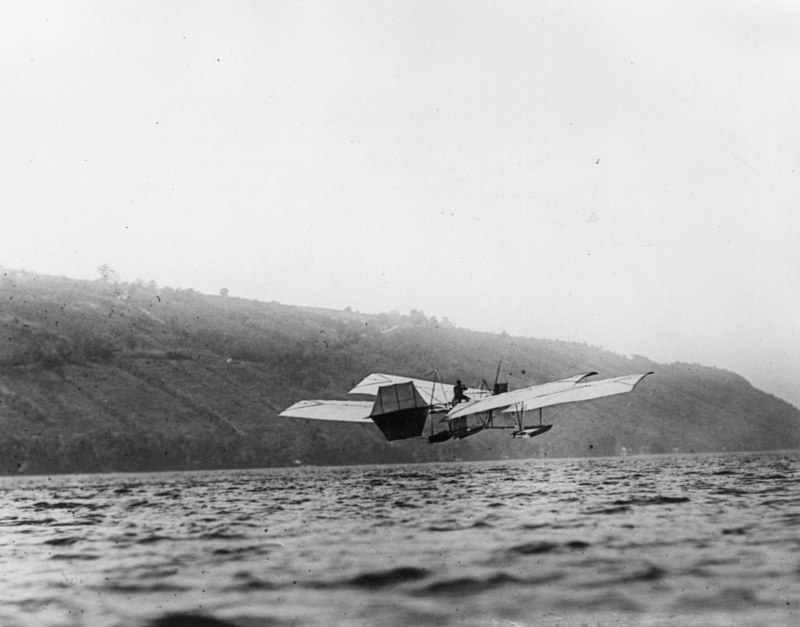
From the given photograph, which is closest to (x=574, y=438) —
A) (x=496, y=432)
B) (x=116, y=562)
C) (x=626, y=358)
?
(x=496, y=432)

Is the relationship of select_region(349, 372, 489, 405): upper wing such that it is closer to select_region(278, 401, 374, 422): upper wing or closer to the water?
select_region(278, 401, 374, 422): upper wing

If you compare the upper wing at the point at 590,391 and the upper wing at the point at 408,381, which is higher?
the upper wing at the point at 408,381

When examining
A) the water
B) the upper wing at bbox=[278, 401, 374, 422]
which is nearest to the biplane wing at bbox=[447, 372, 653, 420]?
the water

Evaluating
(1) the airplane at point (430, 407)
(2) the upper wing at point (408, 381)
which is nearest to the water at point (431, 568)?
(1) the airplane at point (430, 407)

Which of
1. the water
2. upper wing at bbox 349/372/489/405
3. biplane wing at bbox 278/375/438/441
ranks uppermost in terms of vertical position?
upper wing at bbox 349/372/489/405

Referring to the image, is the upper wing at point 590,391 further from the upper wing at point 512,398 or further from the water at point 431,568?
the water at point 431,568

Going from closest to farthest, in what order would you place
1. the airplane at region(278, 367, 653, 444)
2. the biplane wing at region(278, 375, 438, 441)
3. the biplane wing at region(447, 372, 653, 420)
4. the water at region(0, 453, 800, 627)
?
the water at region(0, 453, 800, 627)
the biplane wing at region(447, 372, 653, 420)
the airplane at region(278, 367, 653, 444)
the biplane wing at region(278, 375, 438, 441)

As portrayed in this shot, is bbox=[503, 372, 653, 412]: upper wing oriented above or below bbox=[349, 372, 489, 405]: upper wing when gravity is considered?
below
